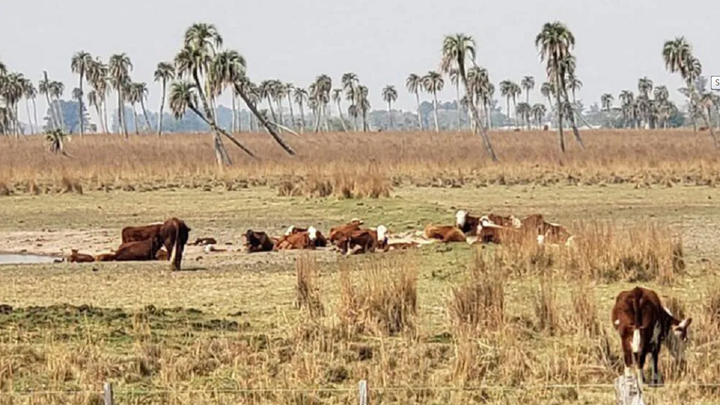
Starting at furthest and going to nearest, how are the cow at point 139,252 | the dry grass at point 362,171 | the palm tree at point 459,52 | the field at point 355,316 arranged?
1. the palm tree at point 459,52
2. the dry grass at point 362,171
3. the cow at point 139,252
4. the field at point 355,316

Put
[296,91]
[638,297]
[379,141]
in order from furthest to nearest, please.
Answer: [296,91]
[379,141]
[638,297]

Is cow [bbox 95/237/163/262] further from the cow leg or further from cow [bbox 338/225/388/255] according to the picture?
the cow leg

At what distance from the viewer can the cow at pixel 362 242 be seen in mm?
18719

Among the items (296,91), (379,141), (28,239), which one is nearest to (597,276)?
(28,239)

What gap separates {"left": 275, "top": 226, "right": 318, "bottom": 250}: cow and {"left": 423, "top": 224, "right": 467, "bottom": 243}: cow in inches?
79.5

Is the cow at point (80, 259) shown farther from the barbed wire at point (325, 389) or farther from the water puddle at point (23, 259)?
the barbed wire at point (325, 389)

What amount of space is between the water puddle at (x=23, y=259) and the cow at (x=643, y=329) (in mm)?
13066

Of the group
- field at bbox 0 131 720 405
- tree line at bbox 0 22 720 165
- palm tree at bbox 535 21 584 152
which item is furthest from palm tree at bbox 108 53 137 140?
field at bbox 0 131 720 405

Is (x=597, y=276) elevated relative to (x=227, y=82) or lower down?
lower down

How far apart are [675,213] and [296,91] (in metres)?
148

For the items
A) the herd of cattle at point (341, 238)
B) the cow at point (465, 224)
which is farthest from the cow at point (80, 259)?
the cow at point (465, 224)

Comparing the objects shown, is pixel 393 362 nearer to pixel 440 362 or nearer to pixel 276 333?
pixel 440 362

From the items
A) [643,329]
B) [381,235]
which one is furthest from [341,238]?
[643,329]

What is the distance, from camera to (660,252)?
47.6 ft
